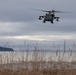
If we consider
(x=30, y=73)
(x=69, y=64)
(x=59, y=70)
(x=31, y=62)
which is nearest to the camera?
(x=30, y=73)

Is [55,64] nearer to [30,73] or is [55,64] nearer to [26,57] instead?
[26,57]

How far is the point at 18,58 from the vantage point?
1521cm

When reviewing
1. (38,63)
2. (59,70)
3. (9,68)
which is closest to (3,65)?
(9,68)

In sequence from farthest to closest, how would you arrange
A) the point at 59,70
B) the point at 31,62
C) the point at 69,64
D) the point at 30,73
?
the point at 69,64
the point at 31,62
the point at 59,70
the point at 30,73

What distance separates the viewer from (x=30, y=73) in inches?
516

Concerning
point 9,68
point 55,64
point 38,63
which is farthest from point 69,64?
point 9,68

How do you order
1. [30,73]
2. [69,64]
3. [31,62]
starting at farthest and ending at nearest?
[69,64] < [31,62] < [30,73]

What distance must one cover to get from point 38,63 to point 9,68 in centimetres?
128

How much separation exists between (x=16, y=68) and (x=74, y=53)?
2.63 metres

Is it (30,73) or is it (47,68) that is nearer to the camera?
(30,73)

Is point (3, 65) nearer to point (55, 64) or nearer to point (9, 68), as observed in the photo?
point (9, 68)

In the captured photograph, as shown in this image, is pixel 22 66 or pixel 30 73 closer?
pixel 30 73

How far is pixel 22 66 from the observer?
14.9 m

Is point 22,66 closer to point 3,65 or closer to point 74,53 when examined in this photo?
point 3,65
